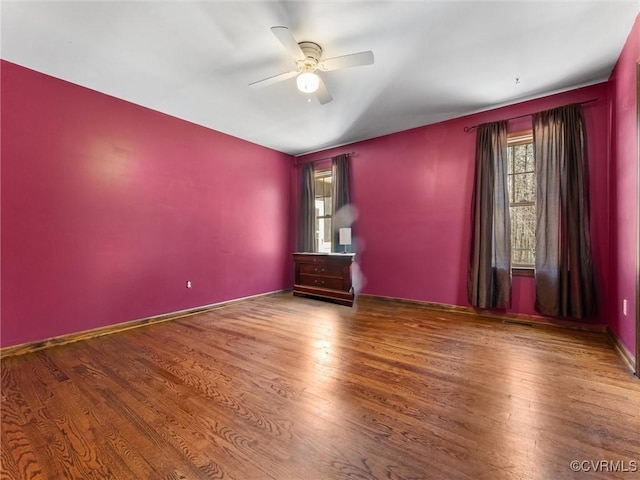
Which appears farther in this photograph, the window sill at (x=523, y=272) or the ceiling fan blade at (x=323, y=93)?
the window sill at (x=523, y=272)

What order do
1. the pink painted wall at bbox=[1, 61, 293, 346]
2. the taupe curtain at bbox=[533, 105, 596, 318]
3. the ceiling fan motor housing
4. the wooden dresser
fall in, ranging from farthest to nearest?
1. the wooden dresser
2. the taupe curtain at bbox=[533, 105, 596, 318]
3. the pink painted wall at bbox=[1, 61, 293, 346]
4. the ceiling fan motor housing

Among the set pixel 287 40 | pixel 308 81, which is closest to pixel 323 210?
pixel 308 81

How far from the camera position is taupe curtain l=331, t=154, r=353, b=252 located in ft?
16.3

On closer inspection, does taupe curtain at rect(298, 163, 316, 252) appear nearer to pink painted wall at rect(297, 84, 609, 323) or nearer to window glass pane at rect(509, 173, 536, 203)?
pink painted wall at rect(297, 84, 609, 323)

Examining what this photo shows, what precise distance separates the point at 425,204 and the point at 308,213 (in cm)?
223

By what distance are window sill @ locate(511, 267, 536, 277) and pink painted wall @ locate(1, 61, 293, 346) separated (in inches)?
160

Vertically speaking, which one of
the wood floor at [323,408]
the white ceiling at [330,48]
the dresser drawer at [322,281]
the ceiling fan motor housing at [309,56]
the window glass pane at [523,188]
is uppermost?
the white ceiling at [330,48]

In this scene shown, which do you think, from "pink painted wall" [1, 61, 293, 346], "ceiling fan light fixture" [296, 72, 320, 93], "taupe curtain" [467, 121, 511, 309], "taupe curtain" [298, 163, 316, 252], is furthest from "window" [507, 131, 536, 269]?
"pink painted wall" [1, 61, 293, 346]

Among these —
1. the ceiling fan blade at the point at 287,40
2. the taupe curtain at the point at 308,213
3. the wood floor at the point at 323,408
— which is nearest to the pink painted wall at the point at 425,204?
the taupe curtain at the point at 308,213

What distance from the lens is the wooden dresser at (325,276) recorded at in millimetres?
4355

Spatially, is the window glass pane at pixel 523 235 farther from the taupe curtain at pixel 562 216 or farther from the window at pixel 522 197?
the taupe curtain at pixel 562 216

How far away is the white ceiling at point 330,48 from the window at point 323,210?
197 cm

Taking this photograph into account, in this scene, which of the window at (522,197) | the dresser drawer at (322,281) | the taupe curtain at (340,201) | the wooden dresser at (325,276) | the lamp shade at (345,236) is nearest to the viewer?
the window at (522,197)

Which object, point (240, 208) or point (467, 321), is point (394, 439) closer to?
point (467, 321)
